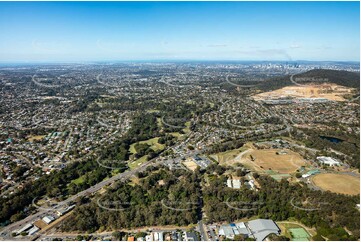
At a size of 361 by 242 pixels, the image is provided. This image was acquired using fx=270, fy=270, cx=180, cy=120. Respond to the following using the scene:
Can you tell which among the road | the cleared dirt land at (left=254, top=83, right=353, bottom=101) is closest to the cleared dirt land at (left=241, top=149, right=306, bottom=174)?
the road

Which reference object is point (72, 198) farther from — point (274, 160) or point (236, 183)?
point (274, 160)

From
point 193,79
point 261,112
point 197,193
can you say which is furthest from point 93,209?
point 193,79

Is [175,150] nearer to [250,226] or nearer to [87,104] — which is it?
[250,226]

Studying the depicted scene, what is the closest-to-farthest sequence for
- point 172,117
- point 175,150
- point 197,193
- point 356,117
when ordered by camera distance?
point 197,193 < point 175,150 < point 356,117 < point 172,117

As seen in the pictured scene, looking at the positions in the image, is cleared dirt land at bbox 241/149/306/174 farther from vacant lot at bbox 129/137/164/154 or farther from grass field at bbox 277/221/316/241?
vacant lot at bbox 129/137/164/154

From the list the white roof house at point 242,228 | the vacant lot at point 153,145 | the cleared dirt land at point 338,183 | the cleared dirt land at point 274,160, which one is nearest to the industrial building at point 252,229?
the white roof house at point 242,228

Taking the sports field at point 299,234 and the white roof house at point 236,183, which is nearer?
the sports field at point 299,234

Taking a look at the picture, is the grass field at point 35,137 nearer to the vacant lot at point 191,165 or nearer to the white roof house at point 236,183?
the vacant lot at point 191,165
